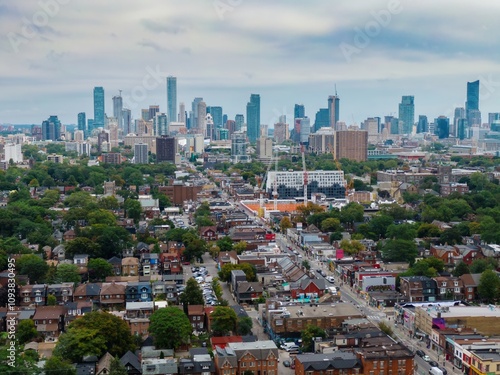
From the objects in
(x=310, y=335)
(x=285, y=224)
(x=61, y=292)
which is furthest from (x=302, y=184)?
(x=310, y=335)

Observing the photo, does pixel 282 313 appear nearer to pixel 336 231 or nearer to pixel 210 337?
pixel 210 337

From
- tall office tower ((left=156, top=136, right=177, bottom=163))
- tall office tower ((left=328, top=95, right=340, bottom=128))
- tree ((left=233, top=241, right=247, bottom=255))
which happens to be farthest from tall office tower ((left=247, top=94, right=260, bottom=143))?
tree ((left=233, top=241, right=247, bottom=255))

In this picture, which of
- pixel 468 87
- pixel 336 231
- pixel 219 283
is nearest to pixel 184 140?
pixel 468 87

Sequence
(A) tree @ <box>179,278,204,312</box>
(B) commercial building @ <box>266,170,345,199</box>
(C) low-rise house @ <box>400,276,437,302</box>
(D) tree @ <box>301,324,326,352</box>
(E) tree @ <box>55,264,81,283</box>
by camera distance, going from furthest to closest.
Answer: (B) commercial building @ <box>266,170,345,199</box>
(E) tree @ <box>55,264,81,283</box>
(C) low-rise house @ <box>400,276,437,302</box>
(A) tree @ <box>179,278,204,312</box>
(D) tree @ <box>301,324,326,352</box>

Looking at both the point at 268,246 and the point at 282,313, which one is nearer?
the point at 282,313

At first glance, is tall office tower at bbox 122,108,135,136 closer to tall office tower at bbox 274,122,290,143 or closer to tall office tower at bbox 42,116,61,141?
tall office tower at bbox 42,116,61,141

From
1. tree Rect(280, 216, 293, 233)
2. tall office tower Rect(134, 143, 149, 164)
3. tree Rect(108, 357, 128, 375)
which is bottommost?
tree Rect(108, 357, 128, 375)

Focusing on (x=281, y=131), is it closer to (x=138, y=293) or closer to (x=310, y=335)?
(x=138, y=293)
